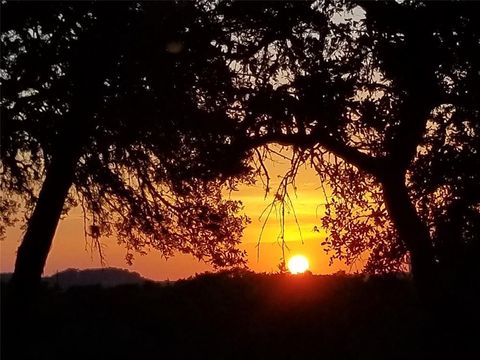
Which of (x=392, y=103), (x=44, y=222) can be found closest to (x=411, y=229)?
(x=392, y=103)

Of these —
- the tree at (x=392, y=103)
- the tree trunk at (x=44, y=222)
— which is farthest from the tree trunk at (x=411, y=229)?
the tree trunk at (x=44, y=222)

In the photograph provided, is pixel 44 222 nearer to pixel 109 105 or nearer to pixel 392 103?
pixel 109 105

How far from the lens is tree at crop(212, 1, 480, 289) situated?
55.9 feet

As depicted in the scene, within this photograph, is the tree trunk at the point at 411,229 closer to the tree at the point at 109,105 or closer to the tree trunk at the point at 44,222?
the tree at the point at 109,105

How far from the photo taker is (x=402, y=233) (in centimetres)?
1833

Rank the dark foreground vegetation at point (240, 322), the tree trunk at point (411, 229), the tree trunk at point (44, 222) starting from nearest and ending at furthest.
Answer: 1. the dark foreground vegetation at point (240, 322)
2. the tree trunk at point (44, 222)
3. the tree trunk at point (411, 229)

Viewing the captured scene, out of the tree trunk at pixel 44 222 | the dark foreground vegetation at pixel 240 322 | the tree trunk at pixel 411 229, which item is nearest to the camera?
the dark foreground vegetation at pixel 240 322

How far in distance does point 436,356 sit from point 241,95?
7.27 metres

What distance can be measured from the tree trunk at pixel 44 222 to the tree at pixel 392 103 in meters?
4.25

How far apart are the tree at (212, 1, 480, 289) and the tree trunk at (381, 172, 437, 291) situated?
2 cm

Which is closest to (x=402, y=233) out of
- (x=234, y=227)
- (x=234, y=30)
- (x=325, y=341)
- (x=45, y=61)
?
(x=325, y=341)

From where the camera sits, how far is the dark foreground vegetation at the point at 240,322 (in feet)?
55.5

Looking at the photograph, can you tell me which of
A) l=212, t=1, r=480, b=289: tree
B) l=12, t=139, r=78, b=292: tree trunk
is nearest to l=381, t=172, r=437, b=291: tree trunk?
l=212, t=1, r=480, b=289: tree

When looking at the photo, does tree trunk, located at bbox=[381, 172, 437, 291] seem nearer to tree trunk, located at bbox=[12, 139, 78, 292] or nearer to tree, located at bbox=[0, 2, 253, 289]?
tree, located at bbox=[0, 2, 253, 289]
